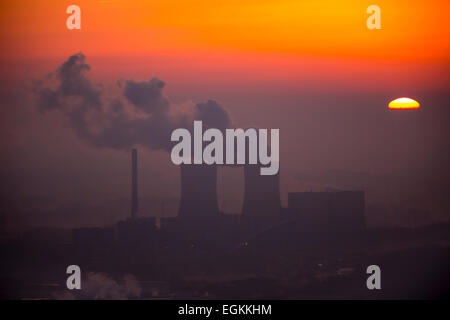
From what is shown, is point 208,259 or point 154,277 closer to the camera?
point 154,277

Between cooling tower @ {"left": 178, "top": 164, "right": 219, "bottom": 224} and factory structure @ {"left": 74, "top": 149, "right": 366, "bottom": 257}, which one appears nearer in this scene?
factory structure @ {"left": 74, "top": 149, "right": 366, "bottom": 257}

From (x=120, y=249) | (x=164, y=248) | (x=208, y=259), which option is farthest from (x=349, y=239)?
(x=120, y=249)

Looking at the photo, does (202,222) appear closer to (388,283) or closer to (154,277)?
(154,277)

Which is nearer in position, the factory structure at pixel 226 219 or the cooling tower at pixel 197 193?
the factory structure at pixel 226 219
